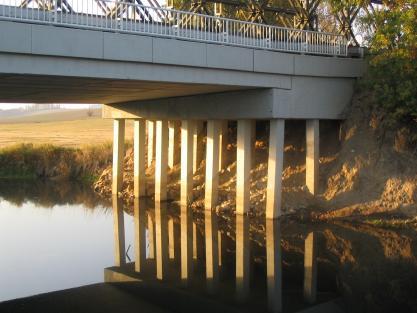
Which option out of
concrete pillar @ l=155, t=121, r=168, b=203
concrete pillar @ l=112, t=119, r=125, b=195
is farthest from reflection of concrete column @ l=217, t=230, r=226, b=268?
concrete pillar @ l=112, t=119, r=125, b=195

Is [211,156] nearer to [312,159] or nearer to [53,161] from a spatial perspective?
[312,159]

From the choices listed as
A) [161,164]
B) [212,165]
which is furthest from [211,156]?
[161,164]

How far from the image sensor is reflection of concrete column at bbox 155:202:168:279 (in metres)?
13.9

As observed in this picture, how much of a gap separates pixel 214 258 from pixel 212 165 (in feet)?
17.2

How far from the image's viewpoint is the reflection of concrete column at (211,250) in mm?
12880

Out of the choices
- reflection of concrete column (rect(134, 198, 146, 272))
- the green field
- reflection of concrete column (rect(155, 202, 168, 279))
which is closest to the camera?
reflection of concrete column (rect(155, 202, 168, 279))

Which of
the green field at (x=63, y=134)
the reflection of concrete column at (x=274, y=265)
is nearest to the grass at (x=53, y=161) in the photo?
the green field at (x=63, y=134)

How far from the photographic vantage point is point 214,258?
1470 cm

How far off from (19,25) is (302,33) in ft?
32.7

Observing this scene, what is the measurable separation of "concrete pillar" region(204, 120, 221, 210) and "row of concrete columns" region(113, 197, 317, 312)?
507mm

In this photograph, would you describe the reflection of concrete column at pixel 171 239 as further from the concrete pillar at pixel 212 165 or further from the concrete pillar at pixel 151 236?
the concrete pillar at pixel 212 165

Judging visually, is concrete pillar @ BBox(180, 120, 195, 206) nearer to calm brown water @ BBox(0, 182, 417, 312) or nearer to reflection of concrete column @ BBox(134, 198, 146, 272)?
calm brown water @ BBox(0, 182, 417, 312)

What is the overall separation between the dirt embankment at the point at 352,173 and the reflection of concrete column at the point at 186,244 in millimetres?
1016

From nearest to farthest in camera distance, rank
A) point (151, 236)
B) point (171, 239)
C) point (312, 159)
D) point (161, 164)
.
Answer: point (171, 239) → point (151, 236) → point (312, 159) → point (161, 164)
